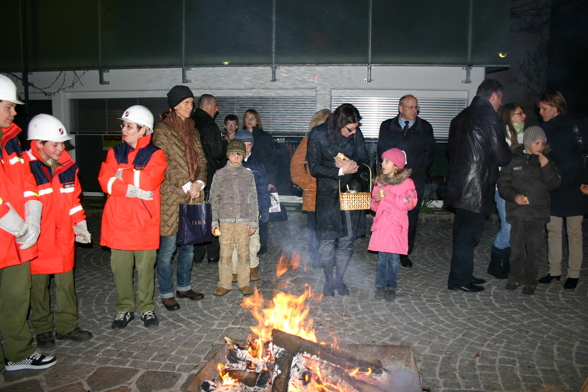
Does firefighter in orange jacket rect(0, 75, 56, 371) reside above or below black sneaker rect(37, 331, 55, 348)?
above

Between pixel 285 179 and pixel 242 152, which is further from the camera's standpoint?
Result: pixel 285 179

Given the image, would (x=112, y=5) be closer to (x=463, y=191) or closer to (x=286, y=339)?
(x=463, y=191)

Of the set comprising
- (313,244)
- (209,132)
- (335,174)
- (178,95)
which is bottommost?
(313,244)

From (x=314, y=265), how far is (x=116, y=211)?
3314 millimetres

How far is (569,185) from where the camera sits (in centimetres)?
611

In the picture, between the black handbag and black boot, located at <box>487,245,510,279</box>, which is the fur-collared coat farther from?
black boot, located at <box>487,245,510,279</box>

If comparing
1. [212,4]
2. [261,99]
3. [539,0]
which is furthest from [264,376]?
[539,0]

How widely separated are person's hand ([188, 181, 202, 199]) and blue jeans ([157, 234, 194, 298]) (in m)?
0.52

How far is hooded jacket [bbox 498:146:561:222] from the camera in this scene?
5867mm

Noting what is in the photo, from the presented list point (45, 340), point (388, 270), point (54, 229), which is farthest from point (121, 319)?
point (388, 270)

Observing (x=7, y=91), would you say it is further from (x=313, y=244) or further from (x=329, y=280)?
(x=313, y=244)

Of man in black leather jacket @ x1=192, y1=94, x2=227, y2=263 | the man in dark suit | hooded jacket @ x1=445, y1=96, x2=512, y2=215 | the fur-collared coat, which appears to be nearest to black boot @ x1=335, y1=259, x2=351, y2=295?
hooded jacket @ x1=445, y1=96, x2=512, y2=215

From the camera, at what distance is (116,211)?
15.1 ft

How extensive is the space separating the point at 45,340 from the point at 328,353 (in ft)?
9.60
